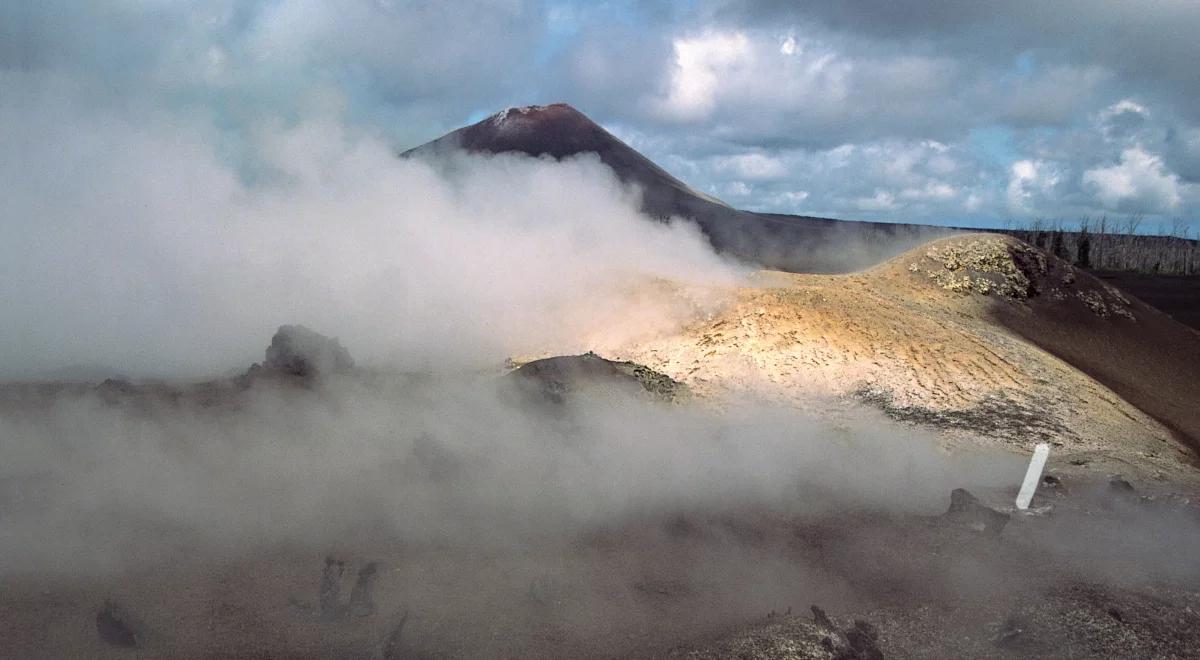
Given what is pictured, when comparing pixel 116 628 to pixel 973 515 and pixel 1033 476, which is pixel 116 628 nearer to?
pixel 973 515

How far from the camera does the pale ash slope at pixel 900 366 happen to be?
10922 mm

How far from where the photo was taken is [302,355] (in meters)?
9.00

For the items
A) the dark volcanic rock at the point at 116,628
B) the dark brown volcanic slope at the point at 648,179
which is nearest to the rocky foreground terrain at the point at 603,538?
the dark volcanic rock at the point at 116,628

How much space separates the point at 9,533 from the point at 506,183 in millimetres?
12552

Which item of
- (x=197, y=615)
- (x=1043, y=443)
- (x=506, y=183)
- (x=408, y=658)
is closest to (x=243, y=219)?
(x=506, y=183)

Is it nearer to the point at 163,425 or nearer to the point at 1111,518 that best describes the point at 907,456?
the point at 1111,518

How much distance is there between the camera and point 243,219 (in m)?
13.5

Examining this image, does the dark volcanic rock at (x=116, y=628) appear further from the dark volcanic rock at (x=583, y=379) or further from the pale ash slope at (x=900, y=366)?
the pale ash slope at (x=900, y=366)

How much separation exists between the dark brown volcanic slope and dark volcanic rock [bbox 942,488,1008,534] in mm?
25477

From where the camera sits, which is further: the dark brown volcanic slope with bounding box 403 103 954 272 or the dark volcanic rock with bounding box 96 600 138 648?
the dark brown volcanic slope with bounding box 403 103 954 272

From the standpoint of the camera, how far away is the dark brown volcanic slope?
40469 mm

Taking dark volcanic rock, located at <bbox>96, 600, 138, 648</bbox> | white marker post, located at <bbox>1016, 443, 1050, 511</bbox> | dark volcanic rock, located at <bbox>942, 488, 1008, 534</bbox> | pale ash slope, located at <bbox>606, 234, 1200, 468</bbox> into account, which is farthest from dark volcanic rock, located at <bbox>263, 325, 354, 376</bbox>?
white marker post, located at <bbox>1016, 443, 1050, 511</bbox>

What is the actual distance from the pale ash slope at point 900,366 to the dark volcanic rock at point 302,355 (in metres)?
4.32

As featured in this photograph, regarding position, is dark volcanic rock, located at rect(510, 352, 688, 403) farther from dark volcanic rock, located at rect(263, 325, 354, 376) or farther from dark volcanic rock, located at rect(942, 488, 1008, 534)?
dark volcanic rock, located at rect(942, 488, 1008, 534)
